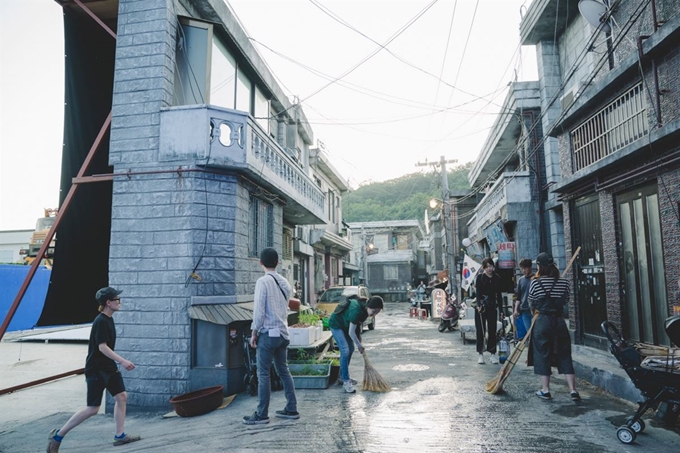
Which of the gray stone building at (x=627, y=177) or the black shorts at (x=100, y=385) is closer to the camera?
the black shorts at (x=100, y=385)

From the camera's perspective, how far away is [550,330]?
6211mm

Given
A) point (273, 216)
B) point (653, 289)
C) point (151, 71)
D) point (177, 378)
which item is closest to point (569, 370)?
point (653, 289)

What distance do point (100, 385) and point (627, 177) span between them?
8745mm

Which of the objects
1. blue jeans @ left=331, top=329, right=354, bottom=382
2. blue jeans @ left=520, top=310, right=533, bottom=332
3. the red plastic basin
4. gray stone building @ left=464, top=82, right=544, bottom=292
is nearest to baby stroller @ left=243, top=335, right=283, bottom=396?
the red plastic basin

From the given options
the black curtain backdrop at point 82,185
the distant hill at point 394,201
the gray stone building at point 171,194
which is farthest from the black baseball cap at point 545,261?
the distant hill at point 394,201

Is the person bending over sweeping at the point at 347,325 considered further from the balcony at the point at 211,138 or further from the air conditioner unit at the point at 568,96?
the air conditioner unit at the point at 568,96

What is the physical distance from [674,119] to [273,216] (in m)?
7.98

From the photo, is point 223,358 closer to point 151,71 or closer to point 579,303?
point 151,71

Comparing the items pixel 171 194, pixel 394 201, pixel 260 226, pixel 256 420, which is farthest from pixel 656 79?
pixel 394 201

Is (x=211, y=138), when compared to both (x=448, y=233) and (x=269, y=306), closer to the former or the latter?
→ (x=269, y=306)

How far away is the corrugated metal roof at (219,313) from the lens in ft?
23.8

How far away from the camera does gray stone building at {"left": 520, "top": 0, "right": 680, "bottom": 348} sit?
22.0ft

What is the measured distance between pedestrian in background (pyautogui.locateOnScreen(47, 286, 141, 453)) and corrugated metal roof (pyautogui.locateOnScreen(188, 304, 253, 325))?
1.96 metres

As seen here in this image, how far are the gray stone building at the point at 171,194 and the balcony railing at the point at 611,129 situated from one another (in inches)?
274
